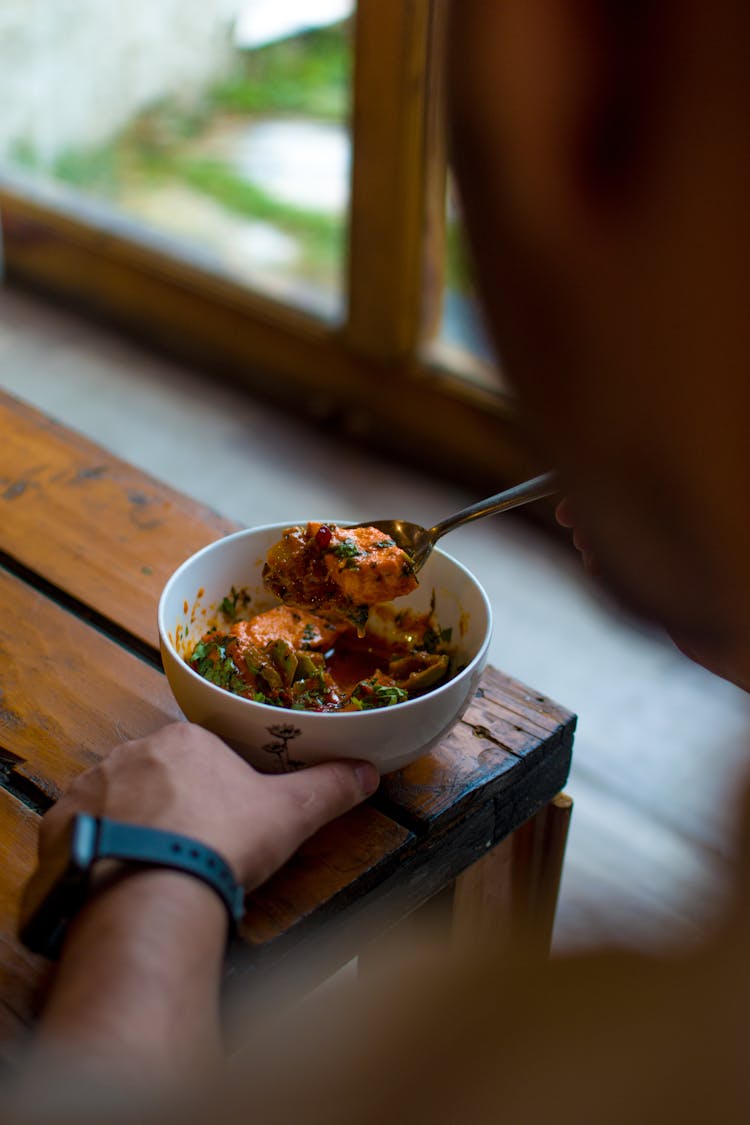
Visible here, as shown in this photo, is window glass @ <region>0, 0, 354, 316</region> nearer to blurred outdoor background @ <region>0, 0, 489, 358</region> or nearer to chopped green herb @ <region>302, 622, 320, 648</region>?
blurred outdoor background @ <region>0, 0, 489, 358</region>

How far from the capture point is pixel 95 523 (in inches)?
56.8

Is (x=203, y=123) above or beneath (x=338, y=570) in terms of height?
beneath

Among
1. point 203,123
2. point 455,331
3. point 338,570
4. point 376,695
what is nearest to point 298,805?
point 376,695

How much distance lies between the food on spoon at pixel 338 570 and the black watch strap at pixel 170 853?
1.16 feet

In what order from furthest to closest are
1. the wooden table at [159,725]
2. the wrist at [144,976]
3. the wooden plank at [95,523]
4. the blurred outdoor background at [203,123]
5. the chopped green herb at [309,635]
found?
the blurred outdoor background at [203,123] → the wooden plank at [95,523] → the chopped green herb at [309,635] → the wooden table at [159,725] → the wrist at [144,976]

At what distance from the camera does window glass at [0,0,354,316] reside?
3.18 m

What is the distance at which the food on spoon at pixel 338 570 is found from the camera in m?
1.12

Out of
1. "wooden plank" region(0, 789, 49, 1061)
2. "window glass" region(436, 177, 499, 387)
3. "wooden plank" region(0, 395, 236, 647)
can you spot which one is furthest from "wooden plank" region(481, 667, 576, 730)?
"window glass" region(436, 177, 499, 387)

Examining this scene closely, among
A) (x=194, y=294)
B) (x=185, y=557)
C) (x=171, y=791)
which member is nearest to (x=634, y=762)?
(x=185, y=557)

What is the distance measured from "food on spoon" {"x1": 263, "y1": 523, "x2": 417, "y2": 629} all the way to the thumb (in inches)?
8.2

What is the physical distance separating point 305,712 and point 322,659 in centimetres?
22

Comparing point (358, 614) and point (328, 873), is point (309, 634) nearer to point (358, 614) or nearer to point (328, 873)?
point (358, 614)

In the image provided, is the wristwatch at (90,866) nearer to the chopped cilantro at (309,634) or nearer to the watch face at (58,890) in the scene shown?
the watch face at (58,890)

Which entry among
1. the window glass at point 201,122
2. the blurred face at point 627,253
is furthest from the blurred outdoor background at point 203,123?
the blurred face at point 627,253
